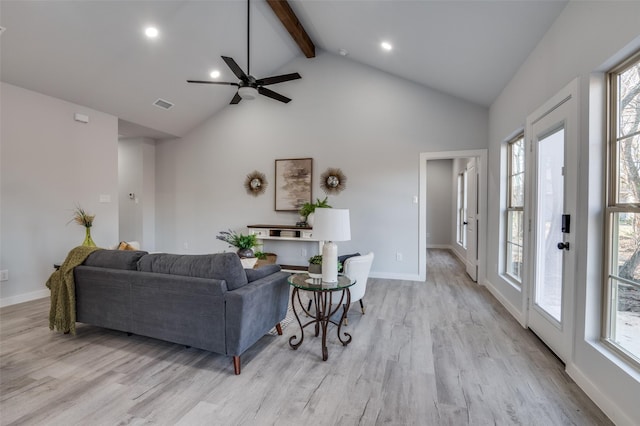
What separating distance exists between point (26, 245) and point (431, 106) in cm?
594

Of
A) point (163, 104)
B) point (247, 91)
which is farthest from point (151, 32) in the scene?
point (247, 91)

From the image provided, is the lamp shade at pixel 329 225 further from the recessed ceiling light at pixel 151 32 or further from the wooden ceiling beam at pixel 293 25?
the recessed ceiling light at pixel 151 32

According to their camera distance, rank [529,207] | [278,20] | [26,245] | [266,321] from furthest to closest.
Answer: [278,20]
[26,245]
[529,207]
[266,321]

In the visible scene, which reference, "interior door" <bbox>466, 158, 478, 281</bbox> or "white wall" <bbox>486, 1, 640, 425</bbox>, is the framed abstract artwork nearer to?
"interior door" <bbox>466, 158, 478, 281</bbox>

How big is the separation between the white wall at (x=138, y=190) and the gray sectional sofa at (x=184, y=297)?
3942 millimetres

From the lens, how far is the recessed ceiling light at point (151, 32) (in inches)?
144

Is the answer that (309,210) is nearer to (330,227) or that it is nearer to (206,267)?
(330,227)

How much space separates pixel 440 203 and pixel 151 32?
24.5ft

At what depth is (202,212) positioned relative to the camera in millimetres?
6055

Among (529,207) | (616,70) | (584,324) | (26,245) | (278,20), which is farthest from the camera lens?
(278,20)

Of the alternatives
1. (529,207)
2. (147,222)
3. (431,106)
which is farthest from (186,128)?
(529,207)

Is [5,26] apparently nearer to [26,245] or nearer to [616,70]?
[26,245]

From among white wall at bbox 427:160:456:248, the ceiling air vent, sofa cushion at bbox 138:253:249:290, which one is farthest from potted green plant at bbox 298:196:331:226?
white wall at bbox 427:160:456:248

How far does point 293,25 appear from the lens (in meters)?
4.30
